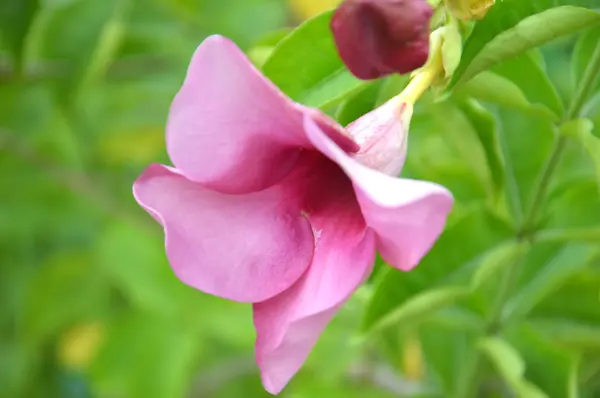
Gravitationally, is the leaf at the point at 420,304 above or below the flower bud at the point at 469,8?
below

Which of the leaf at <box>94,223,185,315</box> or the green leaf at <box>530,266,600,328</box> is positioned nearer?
the green leaf at <box>530,266,600,328</box>

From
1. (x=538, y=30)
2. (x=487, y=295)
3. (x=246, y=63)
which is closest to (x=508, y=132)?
(x=487, y=295)

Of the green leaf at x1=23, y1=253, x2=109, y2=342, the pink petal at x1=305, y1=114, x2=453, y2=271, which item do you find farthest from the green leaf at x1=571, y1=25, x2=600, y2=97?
the green leaf at x1=23, y1=253, x2=109, y2=342

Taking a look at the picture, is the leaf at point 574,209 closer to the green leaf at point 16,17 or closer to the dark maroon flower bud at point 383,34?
the dark maroon flower bud at point 383,34

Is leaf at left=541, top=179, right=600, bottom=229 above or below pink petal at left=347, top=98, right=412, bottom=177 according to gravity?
below

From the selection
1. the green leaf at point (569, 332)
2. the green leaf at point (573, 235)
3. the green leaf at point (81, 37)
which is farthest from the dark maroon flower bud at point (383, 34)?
the green leaf at point (81, 37)

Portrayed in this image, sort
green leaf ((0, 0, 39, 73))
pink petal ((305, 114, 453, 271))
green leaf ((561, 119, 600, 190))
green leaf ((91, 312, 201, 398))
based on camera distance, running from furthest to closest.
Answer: green leaf ((91, 312, 201, 398)), green leaf ((0, 0, 39, 73)), green leaf ((561, 119, 600, 190)), pink petal ((305, 114, 453, 271))

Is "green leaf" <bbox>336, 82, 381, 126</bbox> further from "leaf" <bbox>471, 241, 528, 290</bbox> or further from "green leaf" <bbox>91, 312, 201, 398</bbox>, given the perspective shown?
"green leaf" <bbox>91, 312, 201, 398</bbox>
